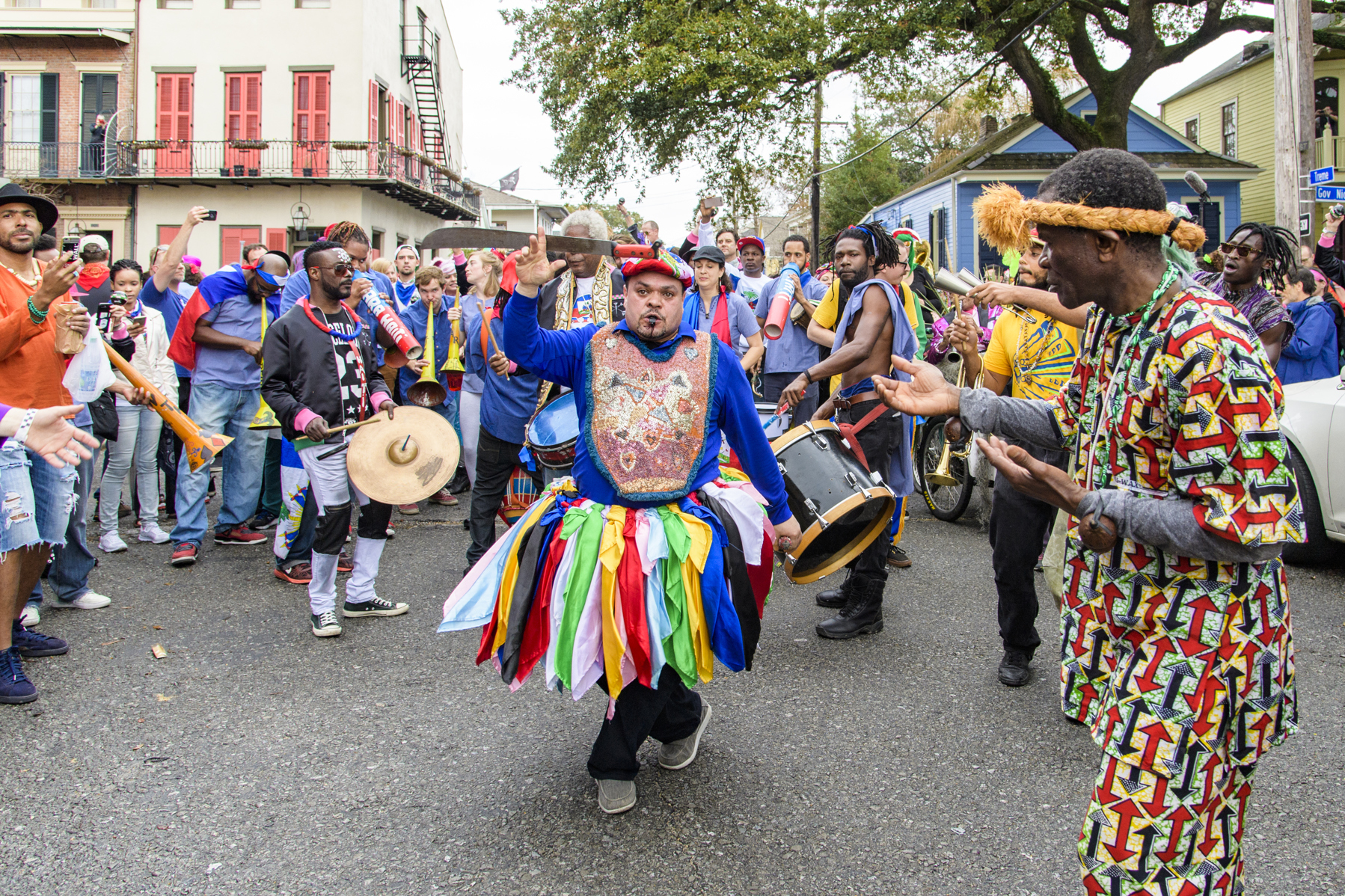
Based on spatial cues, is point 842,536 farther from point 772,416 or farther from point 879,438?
point 772,416

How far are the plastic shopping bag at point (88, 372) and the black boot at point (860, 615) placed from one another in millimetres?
3799

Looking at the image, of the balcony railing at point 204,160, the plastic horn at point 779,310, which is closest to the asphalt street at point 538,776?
the plastic horn at point 779,310

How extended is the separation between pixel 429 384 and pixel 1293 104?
9.28m

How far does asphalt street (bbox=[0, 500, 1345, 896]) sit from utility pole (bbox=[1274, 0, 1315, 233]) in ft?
20.9

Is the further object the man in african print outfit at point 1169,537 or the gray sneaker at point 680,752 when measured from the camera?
the gray sneaker at point 680,752

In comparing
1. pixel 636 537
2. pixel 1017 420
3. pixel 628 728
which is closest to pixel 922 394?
pixel 1017 420

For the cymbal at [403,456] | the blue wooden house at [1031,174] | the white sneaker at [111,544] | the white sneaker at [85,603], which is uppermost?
the blue wooden house at [1031,174]

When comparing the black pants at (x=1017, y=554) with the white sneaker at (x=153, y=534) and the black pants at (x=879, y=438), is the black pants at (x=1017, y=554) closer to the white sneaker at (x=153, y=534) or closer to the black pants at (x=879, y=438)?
the black pants at (x=879, y=438)

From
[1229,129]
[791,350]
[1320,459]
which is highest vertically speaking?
[1229,129]

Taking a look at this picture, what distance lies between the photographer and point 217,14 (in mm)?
28078

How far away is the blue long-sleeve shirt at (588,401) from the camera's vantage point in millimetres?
3289

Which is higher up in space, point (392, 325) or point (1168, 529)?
point (392, 325)

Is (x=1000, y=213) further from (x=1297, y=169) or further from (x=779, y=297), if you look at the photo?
(x=1297, y=169)

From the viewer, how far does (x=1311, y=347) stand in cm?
682
